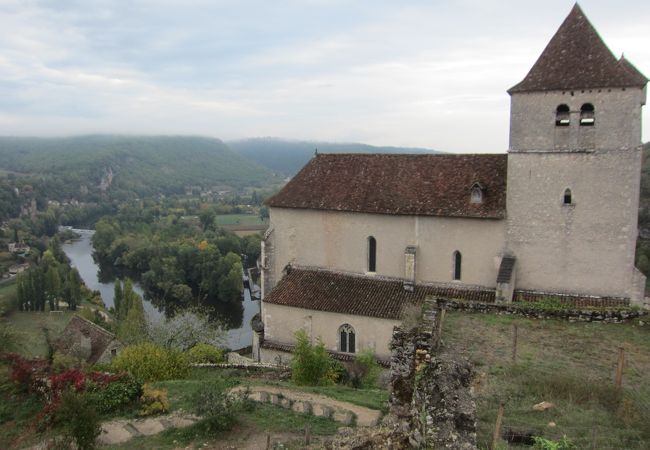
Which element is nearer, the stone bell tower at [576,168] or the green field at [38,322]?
the stone bell tower at [576,168]

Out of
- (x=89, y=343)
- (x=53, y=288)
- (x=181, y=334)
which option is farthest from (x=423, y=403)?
(x=53, y=288)

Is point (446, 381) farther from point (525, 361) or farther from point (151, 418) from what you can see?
point (151, 418)

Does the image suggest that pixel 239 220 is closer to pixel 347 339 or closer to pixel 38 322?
pixel 38 322

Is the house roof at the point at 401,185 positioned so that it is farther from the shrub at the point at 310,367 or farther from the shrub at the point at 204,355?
the shrub at the point at 204,355

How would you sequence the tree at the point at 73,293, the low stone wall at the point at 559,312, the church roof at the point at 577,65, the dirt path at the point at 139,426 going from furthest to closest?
1. the tree at the point at 73,293
2. the church roof at the point at 577,65
3. the dirt path at the point at 139,426
4. the low stone wall at the point at 559,312

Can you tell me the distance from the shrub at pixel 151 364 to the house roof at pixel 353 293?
6.23m

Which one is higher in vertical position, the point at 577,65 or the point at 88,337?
the point at 577,65

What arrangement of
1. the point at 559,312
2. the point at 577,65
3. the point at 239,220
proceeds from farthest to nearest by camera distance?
the point at 239,220 < the point at 577,65 < the point at 559,312

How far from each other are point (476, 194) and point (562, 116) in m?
5.22

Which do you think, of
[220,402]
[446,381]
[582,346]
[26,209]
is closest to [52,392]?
[220,402]

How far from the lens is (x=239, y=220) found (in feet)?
480

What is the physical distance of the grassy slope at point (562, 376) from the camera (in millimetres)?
9852

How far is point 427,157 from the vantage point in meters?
27.7

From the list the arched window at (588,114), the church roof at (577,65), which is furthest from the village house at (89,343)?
the arched window at (588,114)
